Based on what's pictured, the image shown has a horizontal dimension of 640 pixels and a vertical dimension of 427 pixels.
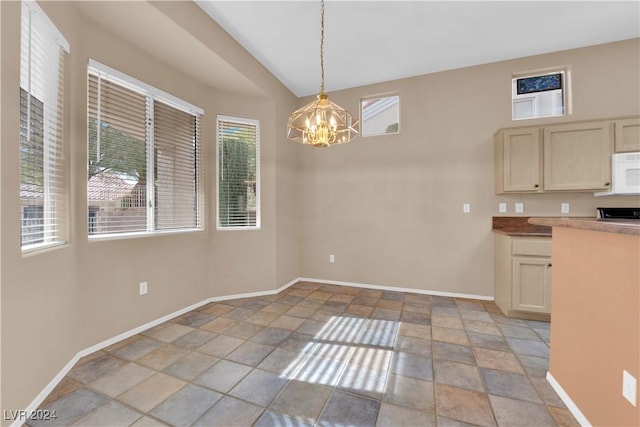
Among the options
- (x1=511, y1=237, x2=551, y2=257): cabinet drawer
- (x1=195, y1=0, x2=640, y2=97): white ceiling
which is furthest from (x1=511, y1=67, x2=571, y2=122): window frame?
(x1=511, y1=237, x2=551, y2=257): cabinet drawer

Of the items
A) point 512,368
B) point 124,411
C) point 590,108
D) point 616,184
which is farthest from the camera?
point 590,108

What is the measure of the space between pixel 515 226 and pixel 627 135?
133cm

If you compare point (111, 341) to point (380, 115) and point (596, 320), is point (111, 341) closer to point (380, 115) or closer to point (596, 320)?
point (596, 320)

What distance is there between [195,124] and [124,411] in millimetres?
2890

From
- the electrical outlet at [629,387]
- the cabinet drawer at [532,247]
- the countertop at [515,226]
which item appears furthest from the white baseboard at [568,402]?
the countertop at [515,226]

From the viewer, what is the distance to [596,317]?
1.34 metres

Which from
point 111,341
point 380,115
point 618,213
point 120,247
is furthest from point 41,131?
point 618,213

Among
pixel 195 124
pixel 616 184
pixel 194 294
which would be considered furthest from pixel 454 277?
pixel 195 124

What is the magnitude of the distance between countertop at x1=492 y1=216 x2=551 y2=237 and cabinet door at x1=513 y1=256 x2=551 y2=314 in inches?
14.1

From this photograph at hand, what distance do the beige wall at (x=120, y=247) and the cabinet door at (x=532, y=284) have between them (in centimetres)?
292

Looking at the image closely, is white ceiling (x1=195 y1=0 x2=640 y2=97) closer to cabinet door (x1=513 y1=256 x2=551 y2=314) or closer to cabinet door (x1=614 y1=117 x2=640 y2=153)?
cabinet door (x1=614 y1=117 x2=640 y2=153)

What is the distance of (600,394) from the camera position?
1.30 metres

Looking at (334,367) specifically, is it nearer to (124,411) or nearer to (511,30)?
(124,411)

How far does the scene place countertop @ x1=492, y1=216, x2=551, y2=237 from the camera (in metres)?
3.04
